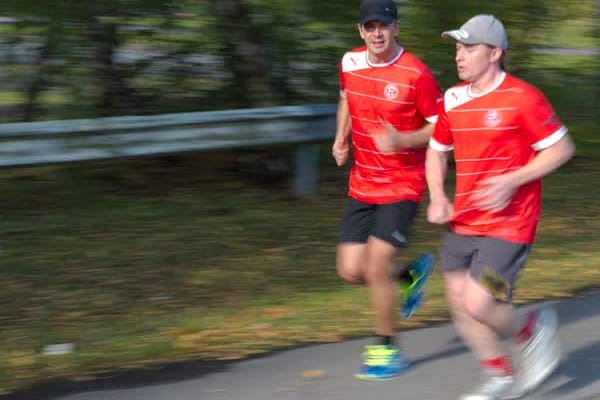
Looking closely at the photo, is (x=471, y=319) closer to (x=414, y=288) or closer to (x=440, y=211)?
(x=440, y=211)

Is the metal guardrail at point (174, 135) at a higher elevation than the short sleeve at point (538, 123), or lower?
lower

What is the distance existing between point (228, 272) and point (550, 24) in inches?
143

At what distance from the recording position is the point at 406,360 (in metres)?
5.75

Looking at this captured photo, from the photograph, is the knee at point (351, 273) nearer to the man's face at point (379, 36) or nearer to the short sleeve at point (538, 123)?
the man's face at point (379, 36)

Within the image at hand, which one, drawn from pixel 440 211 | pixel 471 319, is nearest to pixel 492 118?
pixel 440 211

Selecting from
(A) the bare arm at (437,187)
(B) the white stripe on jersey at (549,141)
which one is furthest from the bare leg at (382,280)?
(B) the white stripe on jersey at (549,141)

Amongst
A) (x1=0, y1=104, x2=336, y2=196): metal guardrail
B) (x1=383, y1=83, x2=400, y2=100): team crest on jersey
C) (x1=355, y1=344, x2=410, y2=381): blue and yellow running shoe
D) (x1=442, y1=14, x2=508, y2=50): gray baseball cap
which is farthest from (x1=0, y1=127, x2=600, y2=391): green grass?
(x1=442, y1=14, x2=508, y2=50): gray baseball cap

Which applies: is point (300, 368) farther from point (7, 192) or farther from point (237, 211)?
point (7, 192)

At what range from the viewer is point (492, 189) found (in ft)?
15.8

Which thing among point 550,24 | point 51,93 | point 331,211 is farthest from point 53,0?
point 550,24

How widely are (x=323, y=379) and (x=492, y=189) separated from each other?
4.38 ft

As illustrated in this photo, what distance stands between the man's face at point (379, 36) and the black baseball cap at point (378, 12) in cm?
3

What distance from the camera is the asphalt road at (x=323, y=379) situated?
520 cm

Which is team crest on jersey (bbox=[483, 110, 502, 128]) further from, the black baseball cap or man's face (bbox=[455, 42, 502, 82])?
the black baseball cap
